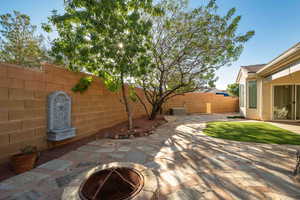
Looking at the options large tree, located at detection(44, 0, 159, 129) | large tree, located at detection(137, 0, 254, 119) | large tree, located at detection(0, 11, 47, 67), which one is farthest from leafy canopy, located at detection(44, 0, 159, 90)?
large tree, located at detection(0, 11, 47, 67)

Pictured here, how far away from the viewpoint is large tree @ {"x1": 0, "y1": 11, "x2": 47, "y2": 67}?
7246mm

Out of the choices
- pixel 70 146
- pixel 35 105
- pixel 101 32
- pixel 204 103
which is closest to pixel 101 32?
pixel 101 32

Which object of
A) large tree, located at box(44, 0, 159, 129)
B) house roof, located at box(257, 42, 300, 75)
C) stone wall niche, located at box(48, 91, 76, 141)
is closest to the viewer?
stone wall niche, located at box(48, 91, 76, 141)

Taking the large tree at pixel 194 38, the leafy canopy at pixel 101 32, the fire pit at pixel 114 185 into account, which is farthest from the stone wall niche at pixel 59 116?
the large tree at pixel 194 38

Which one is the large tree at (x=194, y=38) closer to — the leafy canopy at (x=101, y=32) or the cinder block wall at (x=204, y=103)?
the leafy canopy at (x=101, y=32)

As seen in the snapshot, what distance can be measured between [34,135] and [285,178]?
4.90 m

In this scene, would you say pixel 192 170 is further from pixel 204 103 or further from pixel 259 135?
pixel 204 103

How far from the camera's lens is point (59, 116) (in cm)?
339

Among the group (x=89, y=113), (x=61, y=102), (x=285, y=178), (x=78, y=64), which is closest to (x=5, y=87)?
(x=61, y=102)

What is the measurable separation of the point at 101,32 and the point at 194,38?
12.9 ft

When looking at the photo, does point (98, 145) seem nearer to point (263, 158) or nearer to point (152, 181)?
point (152, 181)

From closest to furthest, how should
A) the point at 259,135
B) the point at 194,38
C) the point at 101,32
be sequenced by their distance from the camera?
the point at 101,32 → the point at 259,135 → the point at 194,38

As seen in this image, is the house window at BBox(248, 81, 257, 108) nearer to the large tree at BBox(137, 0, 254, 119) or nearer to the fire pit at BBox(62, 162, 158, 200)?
the large tree at BBox(137, 0, 254, 119)

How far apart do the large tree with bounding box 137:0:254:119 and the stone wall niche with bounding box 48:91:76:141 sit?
3742mm
